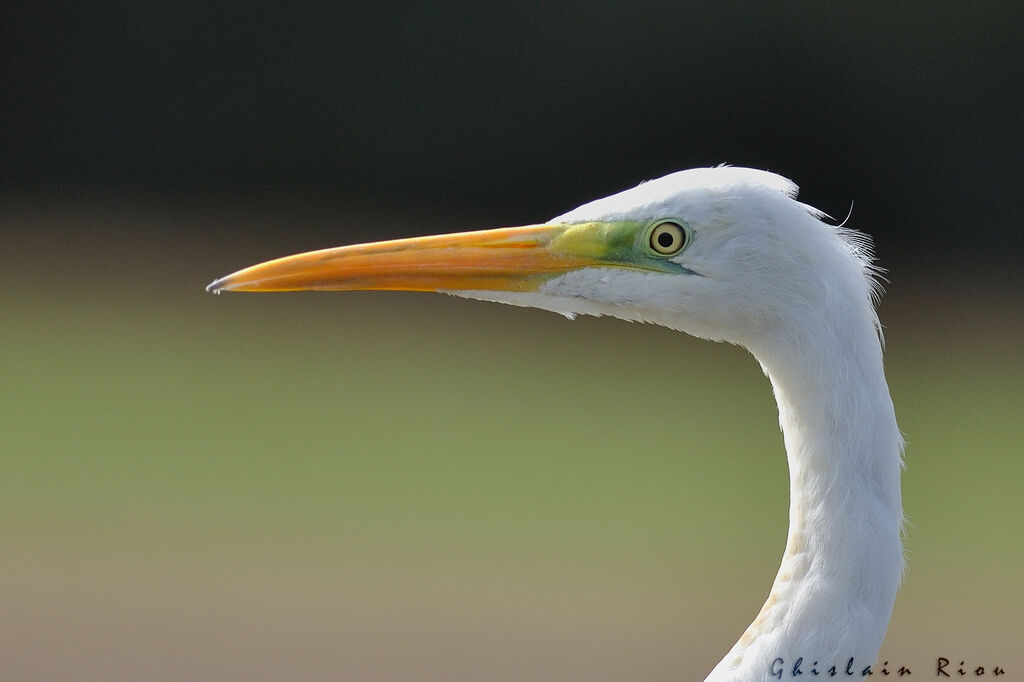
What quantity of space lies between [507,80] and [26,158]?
138 inches

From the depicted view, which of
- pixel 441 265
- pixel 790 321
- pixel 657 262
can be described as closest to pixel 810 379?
pixel 790 321

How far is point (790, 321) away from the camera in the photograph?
127cm

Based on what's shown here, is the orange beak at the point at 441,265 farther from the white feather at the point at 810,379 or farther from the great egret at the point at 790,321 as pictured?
the white feather at the point at 810,379

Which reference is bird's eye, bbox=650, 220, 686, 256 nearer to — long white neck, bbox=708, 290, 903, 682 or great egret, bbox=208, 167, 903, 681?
great egret, bbox=208, 167, 903, 681

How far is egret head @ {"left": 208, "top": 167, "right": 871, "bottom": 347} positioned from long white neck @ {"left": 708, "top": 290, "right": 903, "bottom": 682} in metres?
0.05

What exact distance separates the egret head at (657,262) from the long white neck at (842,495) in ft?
0.18

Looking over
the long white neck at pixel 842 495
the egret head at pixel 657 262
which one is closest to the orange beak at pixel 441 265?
the egret head at pixel 657 262

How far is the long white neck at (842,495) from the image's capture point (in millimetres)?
1247

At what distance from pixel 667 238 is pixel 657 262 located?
1.2 inches

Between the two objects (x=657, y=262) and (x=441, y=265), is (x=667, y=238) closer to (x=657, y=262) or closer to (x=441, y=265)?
(x=657, y=262)

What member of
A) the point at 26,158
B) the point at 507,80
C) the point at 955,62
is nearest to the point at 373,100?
the point at 507,80

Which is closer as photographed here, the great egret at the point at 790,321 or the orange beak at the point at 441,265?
the great egret at the point at 790,321

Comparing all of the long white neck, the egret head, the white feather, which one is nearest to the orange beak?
the egret head

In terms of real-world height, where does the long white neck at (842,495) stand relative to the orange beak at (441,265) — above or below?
below
